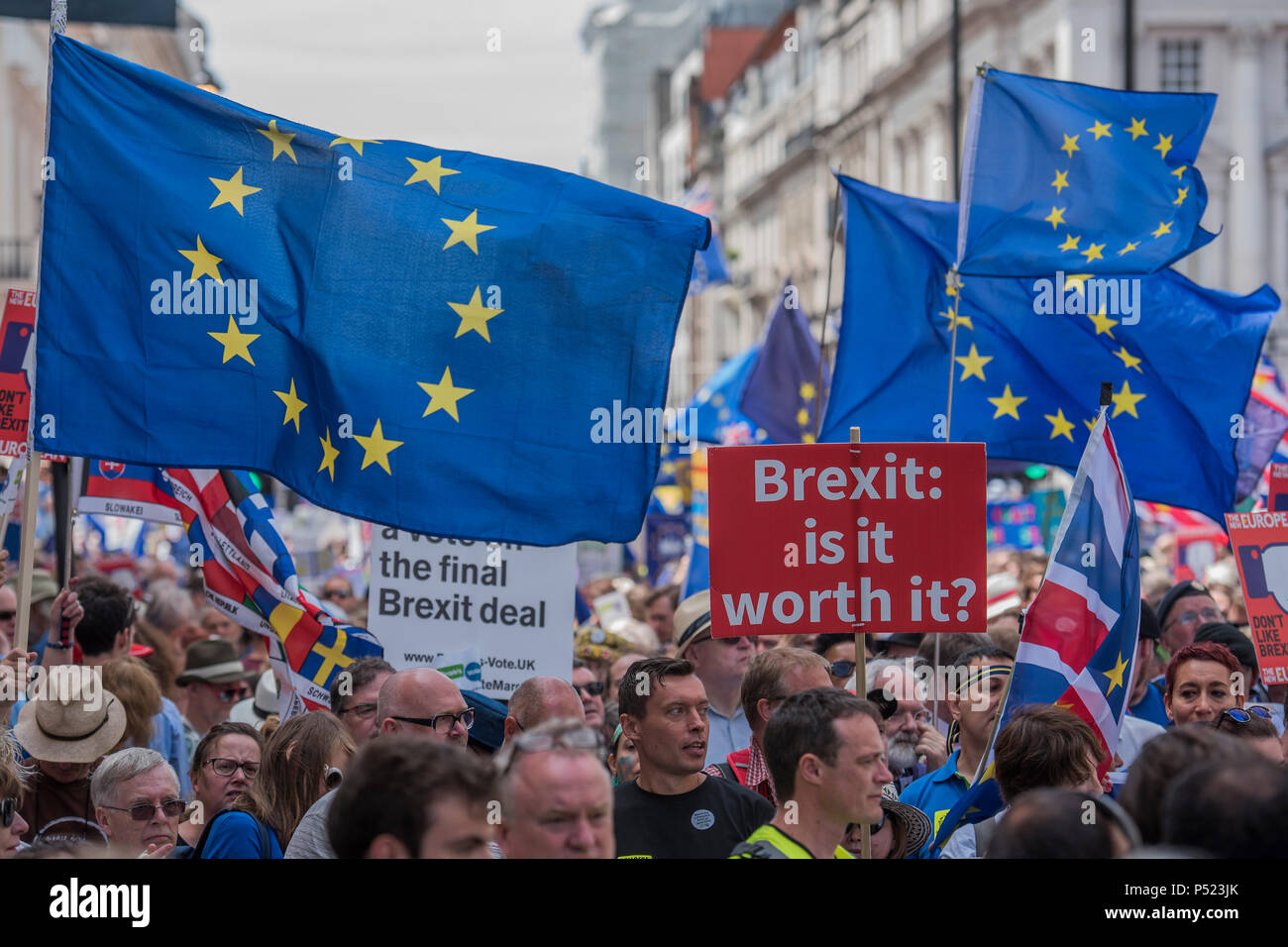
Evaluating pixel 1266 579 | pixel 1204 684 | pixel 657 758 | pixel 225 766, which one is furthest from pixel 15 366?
pixel 1266 579

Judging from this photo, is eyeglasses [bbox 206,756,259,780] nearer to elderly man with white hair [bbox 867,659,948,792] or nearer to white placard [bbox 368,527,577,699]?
white placard [bbox 368,527,577,699]

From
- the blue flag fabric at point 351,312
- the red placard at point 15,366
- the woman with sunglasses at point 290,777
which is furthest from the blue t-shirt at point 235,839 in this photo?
the red placard at point 15,366

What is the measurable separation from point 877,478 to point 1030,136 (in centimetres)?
386

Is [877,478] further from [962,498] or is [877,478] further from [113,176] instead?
[113,176]

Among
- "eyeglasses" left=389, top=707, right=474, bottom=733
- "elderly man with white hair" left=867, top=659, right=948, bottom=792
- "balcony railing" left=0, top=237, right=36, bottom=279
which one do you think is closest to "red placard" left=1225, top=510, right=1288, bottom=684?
"elderly man with white hair" left=867, top=659, right=948, bottom=792

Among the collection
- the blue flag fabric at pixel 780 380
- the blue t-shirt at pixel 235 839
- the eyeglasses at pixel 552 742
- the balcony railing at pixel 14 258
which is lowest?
the blue t-shirt at pixel 235 839

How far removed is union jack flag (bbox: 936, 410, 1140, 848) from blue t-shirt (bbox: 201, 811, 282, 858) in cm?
231

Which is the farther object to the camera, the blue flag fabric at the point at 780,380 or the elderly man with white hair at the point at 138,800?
the blue flag fabric at the point at 780,380

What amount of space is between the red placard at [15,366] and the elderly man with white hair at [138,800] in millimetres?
1945

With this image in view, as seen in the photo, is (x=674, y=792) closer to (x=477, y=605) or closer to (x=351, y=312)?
(x=351, y=312)

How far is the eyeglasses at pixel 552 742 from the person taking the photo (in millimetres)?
3742

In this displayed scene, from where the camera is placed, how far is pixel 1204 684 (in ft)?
21.9

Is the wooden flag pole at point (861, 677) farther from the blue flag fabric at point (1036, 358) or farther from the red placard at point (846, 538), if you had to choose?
the blue flag fabric at point (1036, 358)
